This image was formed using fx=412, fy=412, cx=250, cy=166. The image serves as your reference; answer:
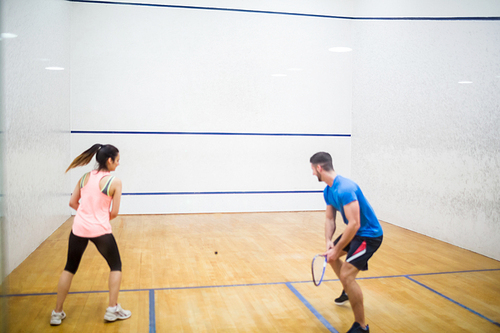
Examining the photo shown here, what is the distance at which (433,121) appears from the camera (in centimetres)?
463

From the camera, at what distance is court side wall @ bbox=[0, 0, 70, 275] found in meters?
3.23

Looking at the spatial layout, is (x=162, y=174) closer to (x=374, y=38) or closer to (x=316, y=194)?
(x=316, y=194)

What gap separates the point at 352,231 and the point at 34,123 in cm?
324

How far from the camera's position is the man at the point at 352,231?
6.96 feet

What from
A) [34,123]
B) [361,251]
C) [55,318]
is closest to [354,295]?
[361,251]

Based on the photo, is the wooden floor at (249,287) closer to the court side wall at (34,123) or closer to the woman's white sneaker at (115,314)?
the woman's white sneaker at (115,314)

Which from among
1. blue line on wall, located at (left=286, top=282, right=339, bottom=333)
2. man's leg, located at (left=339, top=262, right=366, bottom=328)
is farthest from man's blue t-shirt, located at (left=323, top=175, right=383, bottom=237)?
blue line on wall, located at (left=286, top=282, right=339, bottom=333)

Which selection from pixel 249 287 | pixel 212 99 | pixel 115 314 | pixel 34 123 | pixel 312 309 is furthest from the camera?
pixel 212 99

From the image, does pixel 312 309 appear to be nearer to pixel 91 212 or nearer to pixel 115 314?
pixel 115 314

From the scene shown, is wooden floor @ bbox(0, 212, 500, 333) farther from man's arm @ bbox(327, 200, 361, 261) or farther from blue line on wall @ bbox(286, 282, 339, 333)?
man's arm @ bbox(327, 200, 361, 261)

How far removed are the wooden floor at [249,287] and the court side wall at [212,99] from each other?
152 cm

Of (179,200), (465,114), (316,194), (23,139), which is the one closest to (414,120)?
(465,114)

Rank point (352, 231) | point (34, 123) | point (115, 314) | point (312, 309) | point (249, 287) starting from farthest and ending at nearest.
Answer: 1. point (34, 123)
2. point (249, 287)
3. point (312, 309)
4. point (115, 314)
5. point (352, 231)

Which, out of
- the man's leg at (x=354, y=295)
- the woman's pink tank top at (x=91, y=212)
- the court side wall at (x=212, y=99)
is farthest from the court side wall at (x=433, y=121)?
the woman's pink tank top at (x=91, y=212)
